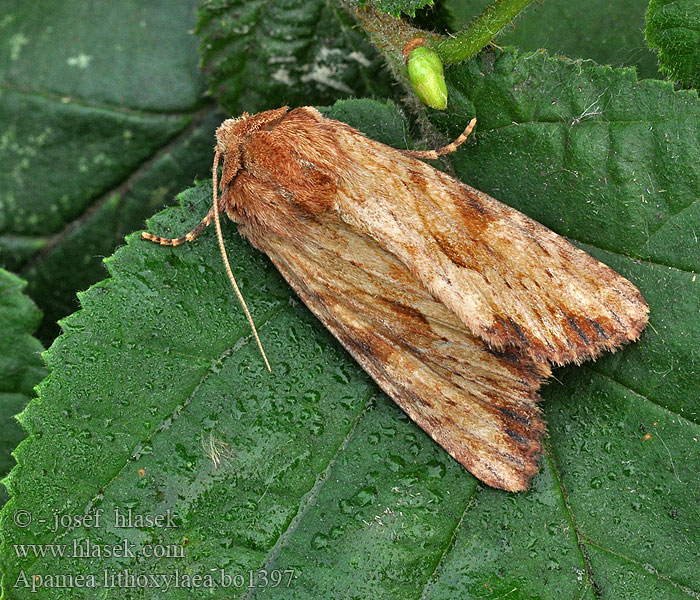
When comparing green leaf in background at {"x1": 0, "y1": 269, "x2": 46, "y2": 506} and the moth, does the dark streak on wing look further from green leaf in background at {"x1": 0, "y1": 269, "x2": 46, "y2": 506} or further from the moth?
green leaf in background at {"x1": 0, "y1": 269, "x2": 46, "y2": 506}

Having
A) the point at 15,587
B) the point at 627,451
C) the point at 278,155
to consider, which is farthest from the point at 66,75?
the point at 627,451

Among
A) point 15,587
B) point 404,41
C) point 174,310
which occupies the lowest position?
point 15,587

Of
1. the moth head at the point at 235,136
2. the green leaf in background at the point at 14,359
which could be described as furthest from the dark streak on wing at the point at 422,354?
the green leaf in background at the point at 14,359

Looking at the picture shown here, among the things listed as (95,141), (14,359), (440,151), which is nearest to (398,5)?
(440,151)

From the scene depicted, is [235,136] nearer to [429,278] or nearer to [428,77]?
[428,77]

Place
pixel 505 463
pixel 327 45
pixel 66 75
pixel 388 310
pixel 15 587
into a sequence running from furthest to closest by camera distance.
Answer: pixel 66 75 → pixel 327 45 → pixel 388 310 → pixel 505 463 → pixel 15 587

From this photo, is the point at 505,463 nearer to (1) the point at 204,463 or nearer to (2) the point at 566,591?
(2) the point at 566,591

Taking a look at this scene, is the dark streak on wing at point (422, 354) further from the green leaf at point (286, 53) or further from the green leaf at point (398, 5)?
the green leaf at point (286, 53)
